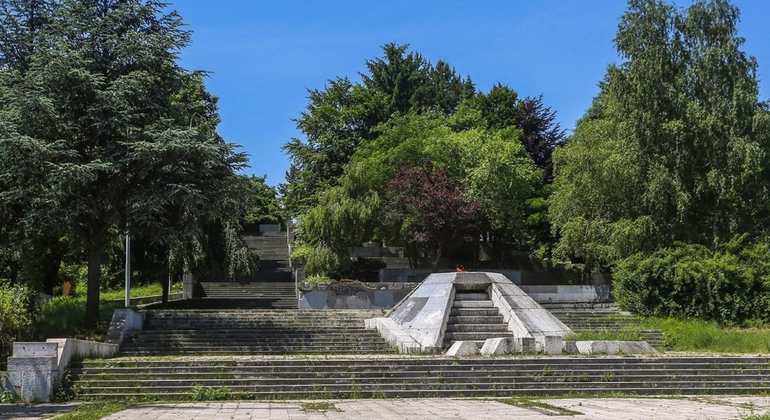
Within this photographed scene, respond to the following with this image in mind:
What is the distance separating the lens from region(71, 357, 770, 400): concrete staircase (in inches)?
639

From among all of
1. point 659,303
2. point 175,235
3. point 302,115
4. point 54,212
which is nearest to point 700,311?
point 659,303

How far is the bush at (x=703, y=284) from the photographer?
2764 cm

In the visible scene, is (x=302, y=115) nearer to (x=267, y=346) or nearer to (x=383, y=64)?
(x=383, y=64)

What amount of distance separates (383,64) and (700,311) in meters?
30.7

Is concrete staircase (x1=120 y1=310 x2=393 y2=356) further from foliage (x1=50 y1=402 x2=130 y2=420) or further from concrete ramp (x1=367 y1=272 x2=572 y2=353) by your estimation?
foliage (x1=50 y1=402 x2=130 y2=420)

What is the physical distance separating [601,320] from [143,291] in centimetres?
2374

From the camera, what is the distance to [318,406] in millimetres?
14406

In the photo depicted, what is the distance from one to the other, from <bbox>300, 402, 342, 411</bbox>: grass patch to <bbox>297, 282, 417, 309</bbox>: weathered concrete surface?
46.0ft

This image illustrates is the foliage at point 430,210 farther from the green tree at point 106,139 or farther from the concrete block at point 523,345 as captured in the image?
the concrete block at point 523,345

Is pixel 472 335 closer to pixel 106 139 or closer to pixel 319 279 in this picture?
pixel 319 279

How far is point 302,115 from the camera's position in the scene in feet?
162

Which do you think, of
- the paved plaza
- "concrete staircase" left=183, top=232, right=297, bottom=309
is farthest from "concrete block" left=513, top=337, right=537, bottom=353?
"concrete staircase" left=183, top=232, right=297, bottom=309

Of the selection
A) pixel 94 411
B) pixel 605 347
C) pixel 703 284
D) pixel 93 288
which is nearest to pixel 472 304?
pixel 605 347

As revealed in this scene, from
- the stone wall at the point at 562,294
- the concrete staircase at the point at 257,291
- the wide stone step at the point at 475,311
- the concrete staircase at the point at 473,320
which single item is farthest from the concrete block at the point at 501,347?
the concrete staircase at the point at 257,291
